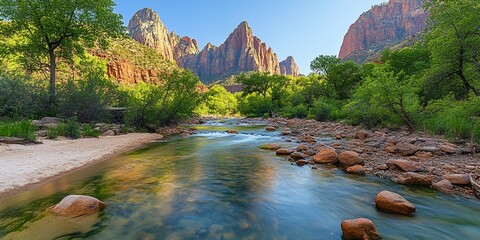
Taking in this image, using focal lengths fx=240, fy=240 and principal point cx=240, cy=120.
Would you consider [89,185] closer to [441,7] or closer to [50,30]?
[50,30]

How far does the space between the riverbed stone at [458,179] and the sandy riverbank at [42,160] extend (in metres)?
10.8

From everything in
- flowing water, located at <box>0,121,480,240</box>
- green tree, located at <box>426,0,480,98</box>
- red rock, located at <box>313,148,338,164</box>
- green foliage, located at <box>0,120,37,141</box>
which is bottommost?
flowing water, located at <box>0,121,480,240</box>

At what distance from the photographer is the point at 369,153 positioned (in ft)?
32.6

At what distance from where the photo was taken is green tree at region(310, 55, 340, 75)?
133 ft

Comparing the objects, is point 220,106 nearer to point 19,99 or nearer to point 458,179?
point 19,99

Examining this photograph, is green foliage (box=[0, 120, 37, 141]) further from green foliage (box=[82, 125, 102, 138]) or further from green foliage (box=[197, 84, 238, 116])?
green foliage (box=[197, 84, 238, 116])

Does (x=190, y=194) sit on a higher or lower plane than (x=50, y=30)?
lower

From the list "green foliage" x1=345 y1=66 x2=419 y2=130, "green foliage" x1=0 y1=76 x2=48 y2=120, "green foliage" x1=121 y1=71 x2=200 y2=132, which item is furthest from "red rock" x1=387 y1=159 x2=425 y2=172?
"green foliage" x1=0 y1=76 x2=48 y2=120

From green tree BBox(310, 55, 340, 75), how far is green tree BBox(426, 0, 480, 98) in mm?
26273

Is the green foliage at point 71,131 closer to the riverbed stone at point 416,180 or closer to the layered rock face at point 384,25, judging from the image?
the riverbed stone at point 416,180

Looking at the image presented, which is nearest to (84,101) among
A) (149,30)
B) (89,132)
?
(89,132)

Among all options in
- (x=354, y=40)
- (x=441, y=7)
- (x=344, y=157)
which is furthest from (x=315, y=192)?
(x=354, y=40)

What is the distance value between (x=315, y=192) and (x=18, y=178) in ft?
26.0

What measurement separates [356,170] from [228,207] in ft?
15.2
